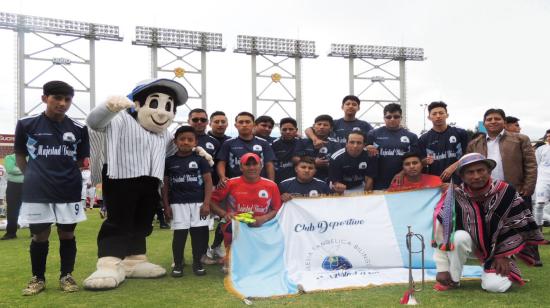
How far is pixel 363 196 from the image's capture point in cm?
477

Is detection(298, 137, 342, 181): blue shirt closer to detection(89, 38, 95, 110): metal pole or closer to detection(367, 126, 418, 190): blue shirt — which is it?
detection(367, 126, 418, 190): blue shirt

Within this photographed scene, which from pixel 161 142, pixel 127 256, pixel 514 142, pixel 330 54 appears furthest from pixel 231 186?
pixel 330 54

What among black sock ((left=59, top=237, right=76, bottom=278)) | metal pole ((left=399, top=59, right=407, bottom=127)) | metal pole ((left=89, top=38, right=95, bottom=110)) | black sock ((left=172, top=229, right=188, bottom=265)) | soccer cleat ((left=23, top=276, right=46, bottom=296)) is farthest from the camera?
metal pole ((left=399, top=59, right=407, bottom=127))

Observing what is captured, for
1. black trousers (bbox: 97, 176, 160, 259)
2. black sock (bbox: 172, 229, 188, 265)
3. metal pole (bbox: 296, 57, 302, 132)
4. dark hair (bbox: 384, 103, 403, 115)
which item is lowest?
black sock (bbox: 172, 229, 188, 265)

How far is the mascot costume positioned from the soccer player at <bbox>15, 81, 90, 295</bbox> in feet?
0.98

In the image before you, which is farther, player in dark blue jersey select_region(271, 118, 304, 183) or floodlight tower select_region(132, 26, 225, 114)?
floodlight tower select_region(132, 26, 225, 114)

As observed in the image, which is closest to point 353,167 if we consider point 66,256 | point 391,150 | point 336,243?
point 391,150

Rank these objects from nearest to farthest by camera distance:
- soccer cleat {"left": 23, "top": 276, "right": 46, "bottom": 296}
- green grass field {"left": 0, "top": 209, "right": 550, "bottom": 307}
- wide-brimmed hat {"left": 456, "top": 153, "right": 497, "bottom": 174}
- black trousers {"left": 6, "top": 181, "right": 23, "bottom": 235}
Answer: green grass field {"left": 0, "top": 209, "right": 550, "bottom": 307}, wide-brimmed hat {"left": 456, "top": 153, "right": 497, "bottom": 174}, soccer cleat {"left": 23, "top": 276, "right": 46, "bottom": 296}, black trousers {"left": 6, "top": 181, "right": 23, "bottom": 235}

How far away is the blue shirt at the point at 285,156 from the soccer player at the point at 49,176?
2.73 metres

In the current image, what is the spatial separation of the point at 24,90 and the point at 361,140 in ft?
81.6

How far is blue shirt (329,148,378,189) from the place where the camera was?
17.7ft

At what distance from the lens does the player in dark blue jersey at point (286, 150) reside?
20.1ft

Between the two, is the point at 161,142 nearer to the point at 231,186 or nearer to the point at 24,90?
the point at 231,186

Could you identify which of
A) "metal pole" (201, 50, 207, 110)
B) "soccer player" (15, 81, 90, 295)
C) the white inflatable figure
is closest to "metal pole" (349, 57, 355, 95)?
"metal pole" (201, 50, 207, 110)
